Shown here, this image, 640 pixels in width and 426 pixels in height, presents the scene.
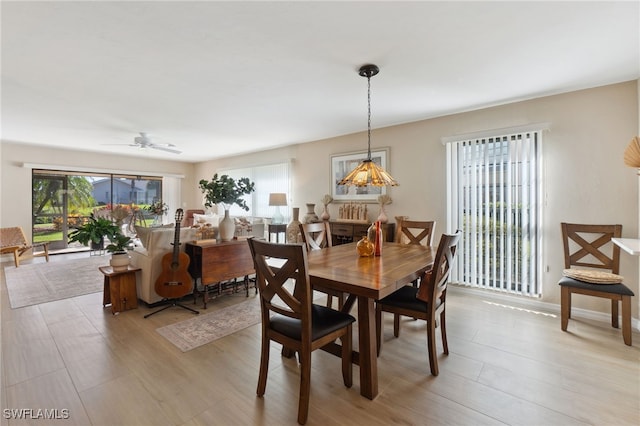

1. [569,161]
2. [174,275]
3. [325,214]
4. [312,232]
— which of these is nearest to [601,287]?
[569,161]

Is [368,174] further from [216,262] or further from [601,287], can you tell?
[601,287]

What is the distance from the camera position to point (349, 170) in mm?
→ 4965

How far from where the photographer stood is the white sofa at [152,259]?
10.4 ft

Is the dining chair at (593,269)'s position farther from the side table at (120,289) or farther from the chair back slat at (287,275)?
the side table at (120,289)

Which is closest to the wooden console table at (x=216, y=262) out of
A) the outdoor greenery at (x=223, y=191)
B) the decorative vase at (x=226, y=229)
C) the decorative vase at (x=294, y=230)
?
the decorative vase at (x=226, y=229)

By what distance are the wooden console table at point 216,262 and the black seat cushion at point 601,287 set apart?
3.47 meters

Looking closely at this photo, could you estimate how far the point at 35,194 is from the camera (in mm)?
6180

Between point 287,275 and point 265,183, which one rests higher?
point 265,183

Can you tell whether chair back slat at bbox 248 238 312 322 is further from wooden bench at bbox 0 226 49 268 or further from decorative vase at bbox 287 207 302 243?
wooden bench at bbox 0 226 49 268

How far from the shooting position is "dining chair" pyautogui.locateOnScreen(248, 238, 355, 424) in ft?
5.01

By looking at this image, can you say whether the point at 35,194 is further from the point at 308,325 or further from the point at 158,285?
the point at 308,325

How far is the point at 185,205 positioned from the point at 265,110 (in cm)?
596

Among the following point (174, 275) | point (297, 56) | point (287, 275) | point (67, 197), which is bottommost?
point (174, 275)

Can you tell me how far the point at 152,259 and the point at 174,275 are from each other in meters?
0.32
